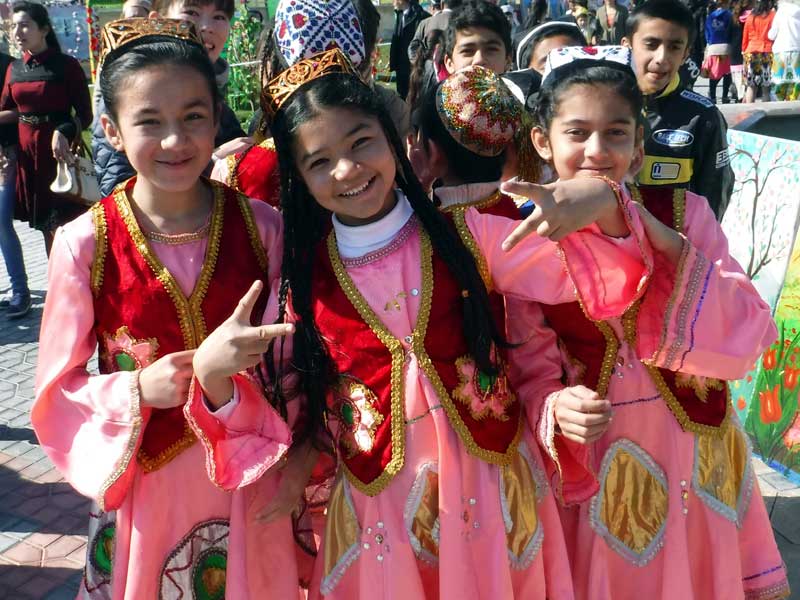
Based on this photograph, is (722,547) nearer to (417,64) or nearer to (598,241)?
(598,241)

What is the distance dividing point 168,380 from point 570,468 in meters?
0.90

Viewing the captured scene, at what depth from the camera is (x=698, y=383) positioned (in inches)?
73.6

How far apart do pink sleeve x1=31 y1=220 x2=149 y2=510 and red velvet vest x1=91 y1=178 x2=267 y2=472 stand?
0.12ft

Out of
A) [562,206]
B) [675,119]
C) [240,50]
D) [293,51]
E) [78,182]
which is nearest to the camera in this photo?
[562,206]

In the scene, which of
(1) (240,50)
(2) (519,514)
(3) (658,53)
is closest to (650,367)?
(2) (519,514)

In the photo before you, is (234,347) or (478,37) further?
(478,37)

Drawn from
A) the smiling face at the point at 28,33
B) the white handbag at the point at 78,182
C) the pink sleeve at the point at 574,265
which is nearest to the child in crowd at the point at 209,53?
the white handbag at the point at 78,182

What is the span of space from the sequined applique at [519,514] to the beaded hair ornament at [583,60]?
889 mm

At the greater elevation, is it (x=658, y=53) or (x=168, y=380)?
(x=658, y=53)

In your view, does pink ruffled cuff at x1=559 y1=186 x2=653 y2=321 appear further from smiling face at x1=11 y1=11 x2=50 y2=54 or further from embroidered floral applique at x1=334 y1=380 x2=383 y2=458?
smiling face at x1=11 y1=11 x2=50 y2=54

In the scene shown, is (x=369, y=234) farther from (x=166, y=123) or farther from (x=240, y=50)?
(x=240, y=50)

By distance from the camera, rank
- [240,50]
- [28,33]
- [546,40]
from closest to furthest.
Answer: [546,40] → [28,33] → [240,50]

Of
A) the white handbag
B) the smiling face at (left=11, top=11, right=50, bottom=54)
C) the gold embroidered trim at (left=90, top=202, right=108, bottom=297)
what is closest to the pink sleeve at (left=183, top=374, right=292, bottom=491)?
the gold embroidered trim at (left=90, top=202, right=108, bottom=297)

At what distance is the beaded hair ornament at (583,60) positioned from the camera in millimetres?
1851
